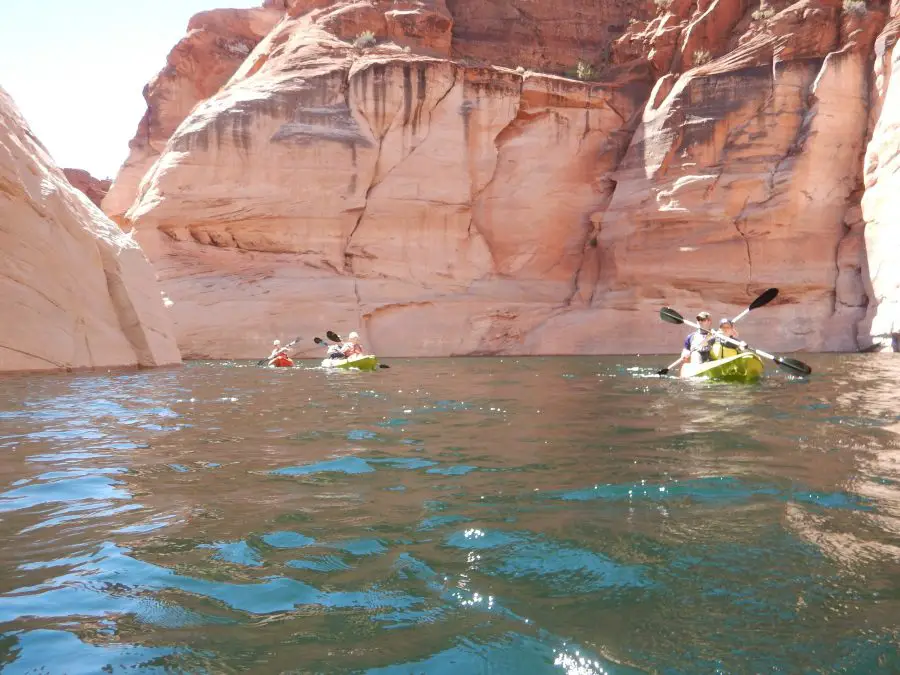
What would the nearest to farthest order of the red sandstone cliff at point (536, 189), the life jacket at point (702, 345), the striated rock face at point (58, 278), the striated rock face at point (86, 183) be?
the life jacket at point (702, 345), the striated rock face at point (58, 278), the red sandstone cliff at point (536, 189), the striated rock face at point (86, 183)

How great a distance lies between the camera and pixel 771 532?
282 cm

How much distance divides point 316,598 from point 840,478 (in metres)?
2.85

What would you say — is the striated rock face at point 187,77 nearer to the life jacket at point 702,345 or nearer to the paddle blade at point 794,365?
the life jacket at point 702,345

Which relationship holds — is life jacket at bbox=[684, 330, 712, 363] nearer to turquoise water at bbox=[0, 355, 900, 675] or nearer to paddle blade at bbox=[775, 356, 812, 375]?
paddle blade at bbox=[775, 356, 812, 375]

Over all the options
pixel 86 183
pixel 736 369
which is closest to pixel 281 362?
pixel 736 369

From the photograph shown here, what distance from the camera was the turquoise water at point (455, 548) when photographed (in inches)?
75.9

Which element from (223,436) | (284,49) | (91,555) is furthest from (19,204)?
(284,49)

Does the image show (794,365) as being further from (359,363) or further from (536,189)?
(536,189)

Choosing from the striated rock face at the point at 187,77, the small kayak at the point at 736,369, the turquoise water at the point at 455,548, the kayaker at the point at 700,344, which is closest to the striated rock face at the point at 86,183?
the striated rock face at the point at 187,77

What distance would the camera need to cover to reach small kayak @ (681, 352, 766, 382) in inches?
353

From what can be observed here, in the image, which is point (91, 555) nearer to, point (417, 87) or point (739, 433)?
point (739, 433)

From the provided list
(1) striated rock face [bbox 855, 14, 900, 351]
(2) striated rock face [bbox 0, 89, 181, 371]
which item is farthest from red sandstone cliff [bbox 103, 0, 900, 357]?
(2) striated rock face [bbox 0, 89, 181, 371]

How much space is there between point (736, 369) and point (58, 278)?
10513mm

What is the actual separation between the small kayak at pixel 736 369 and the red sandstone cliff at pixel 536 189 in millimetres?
11186
